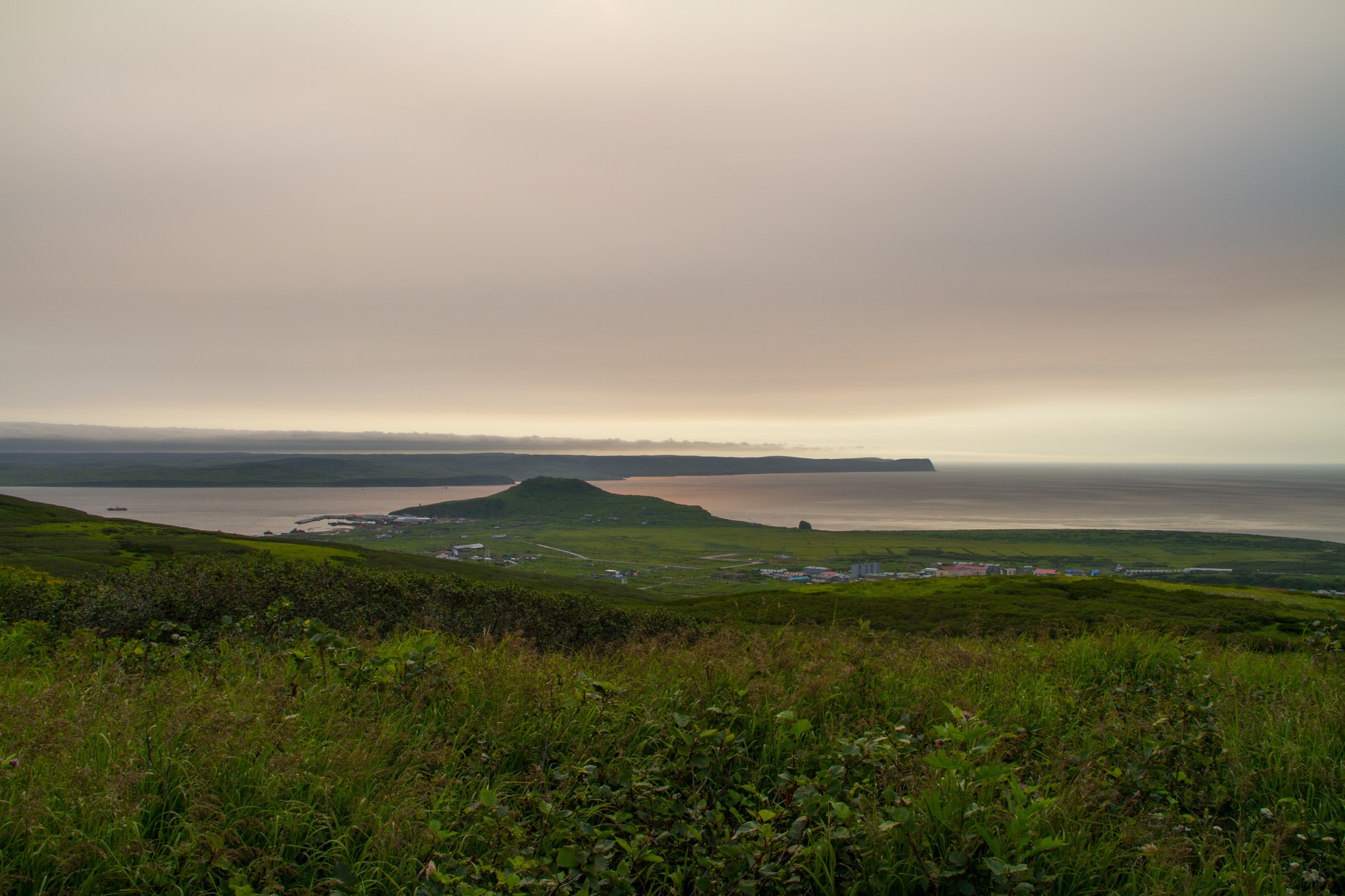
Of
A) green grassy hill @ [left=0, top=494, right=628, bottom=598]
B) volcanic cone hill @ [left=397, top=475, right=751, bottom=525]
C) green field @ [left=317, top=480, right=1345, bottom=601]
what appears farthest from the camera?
volcanic cone hill @ [left=397, top=475, right=751, bottom=525]

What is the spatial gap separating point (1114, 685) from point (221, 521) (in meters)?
155

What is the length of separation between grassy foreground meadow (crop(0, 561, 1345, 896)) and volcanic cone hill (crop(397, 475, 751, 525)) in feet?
488

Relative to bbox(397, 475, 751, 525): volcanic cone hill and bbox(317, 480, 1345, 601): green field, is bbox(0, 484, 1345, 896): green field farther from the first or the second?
bbox(397, 475, 751, 525): volcanic cone hill

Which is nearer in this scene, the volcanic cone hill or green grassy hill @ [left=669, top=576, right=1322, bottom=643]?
green grassy hill @ [left=669, top=576, right=1322, bottom=643]

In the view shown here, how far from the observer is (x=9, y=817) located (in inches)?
116

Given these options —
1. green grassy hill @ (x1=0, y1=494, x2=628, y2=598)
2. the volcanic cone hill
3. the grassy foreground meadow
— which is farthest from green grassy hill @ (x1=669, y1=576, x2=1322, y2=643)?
the volcanic cone hill

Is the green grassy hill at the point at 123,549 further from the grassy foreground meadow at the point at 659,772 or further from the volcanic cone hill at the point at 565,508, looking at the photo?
the volcanic cone hill at the point at 565,508

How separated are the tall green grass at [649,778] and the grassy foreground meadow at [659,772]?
0.07ft

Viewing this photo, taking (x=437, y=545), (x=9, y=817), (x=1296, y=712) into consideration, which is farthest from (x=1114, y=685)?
(x=437, y=545)

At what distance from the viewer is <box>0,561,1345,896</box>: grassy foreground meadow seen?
2988 mm

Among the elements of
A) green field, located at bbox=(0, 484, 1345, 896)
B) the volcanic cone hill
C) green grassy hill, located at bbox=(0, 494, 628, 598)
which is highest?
green field, located at bbox=(0, 484, 1345, 896)

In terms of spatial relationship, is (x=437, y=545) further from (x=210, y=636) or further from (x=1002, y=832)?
(x=1002, y=832)

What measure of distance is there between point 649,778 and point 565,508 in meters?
182

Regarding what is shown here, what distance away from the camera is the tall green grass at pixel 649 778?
298 centimetres
